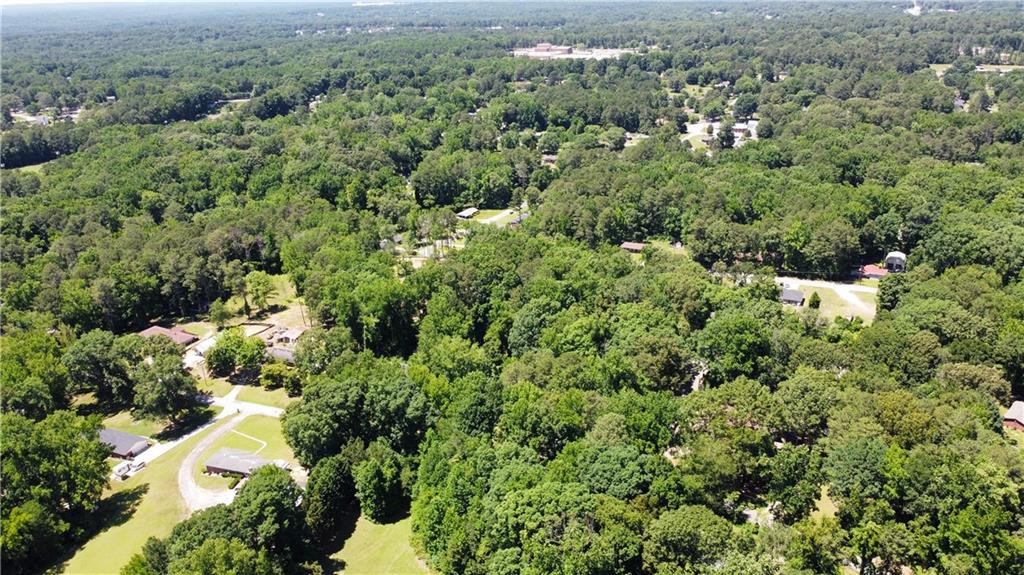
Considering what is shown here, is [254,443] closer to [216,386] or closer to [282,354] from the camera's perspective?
[216,386]

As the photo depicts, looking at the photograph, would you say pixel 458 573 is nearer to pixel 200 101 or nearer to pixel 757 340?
pixel 757 340

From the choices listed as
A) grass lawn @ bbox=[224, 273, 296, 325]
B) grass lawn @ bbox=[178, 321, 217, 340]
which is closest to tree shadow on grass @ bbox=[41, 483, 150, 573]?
grass lawn @ bbox=[178, 321, 217, 340]

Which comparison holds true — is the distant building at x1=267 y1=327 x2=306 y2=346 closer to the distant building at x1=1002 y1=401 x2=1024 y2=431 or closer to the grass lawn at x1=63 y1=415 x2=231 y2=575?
the grass lawn at x1=63 y1=415 x2=231 y2=575

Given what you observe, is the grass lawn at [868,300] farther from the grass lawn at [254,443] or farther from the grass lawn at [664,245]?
the grass lawn at [254,443]

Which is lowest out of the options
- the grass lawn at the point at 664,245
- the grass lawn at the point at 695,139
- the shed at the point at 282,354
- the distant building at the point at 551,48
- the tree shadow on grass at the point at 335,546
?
the tree shadow on grass at the point at 335,546

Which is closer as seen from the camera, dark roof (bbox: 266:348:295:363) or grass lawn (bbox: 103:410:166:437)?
grass lawn (bbox: 103:410:166:437)

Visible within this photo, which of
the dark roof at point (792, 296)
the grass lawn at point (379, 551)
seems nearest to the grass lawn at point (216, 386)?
the grass lawn at point (379, 551)

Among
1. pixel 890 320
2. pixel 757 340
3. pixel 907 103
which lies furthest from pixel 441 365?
pixel 907 103
